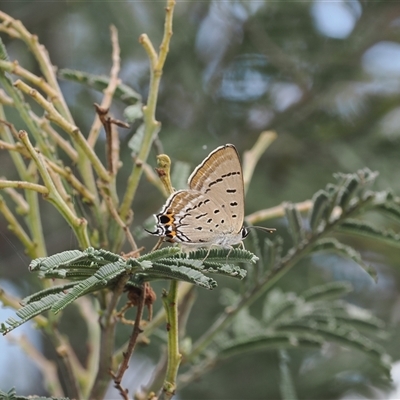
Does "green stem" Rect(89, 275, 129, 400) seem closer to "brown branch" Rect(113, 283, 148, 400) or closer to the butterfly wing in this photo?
"brown branch" Rect(113, 283, 148, 400)

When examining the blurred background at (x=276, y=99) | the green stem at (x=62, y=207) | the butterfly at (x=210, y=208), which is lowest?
the green stem at (x=62, y=207)

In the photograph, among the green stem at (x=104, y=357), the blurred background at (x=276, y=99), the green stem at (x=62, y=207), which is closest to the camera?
the green stem at (x=62, y=207)

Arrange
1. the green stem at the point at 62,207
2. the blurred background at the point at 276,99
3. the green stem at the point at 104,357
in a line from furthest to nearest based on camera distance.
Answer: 1. the blurred background at the point at 276,99
2. the green stem at the point at 104,357
3. the green stem at the point at 62,207

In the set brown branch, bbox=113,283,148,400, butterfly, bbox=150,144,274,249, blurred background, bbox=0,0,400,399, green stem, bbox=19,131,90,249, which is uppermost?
blurred background, bbox=0,0,400,399

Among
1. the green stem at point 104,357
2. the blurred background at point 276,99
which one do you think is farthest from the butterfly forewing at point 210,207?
the blurred background at point 276,99

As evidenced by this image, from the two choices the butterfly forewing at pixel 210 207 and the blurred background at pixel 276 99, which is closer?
the butterfly forewing at pixel 210 207

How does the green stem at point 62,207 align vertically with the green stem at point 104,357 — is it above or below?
above

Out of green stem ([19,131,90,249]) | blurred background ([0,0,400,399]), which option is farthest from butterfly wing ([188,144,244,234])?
blurred background ([0,0,400,399])

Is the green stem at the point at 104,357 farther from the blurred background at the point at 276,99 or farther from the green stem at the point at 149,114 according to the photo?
the blurred background at the point at 276,99
